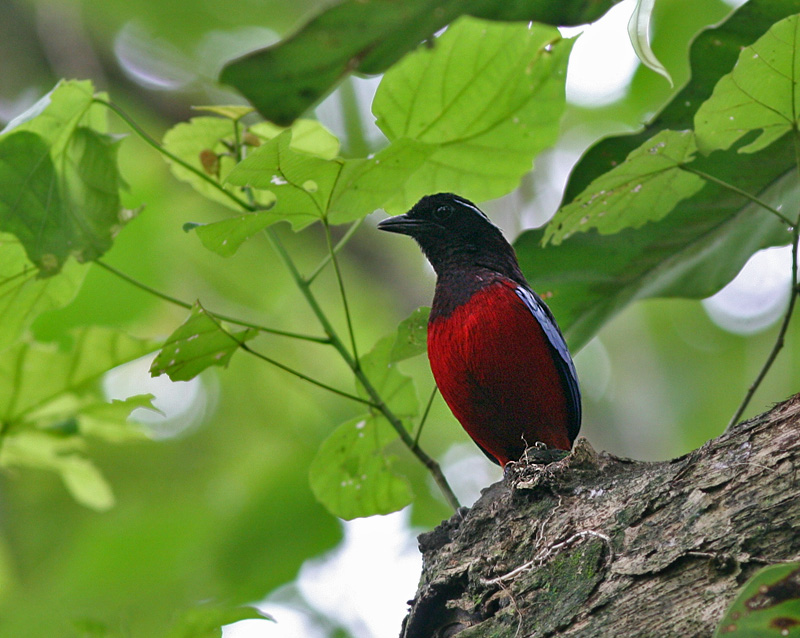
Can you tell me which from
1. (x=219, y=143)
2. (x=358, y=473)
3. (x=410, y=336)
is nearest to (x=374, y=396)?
(x=410, y=336)

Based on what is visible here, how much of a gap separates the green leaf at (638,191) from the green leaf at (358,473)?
108 cm

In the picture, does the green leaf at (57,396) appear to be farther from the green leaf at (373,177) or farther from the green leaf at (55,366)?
the green leaf at (373,177)

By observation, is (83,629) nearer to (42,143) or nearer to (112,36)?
Result: (42,143)

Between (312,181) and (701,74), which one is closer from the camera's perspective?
(312,181)

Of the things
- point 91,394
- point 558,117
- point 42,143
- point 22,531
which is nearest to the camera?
point 42,143

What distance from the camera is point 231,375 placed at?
8695 millimetres

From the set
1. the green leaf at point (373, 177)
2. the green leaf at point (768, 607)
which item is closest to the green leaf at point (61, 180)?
the green leaf at point (373, 177)

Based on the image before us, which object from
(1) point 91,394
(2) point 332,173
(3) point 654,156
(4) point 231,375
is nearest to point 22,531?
(4) point 231,375

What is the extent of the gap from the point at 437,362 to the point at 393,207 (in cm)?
69

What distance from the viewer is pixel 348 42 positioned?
2.61 m

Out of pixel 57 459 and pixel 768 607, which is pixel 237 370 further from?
pixel 768 607

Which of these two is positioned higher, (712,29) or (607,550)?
(712,29)

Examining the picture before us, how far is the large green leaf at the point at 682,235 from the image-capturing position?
316cm

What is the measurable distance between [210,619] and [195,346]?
3.09ft
